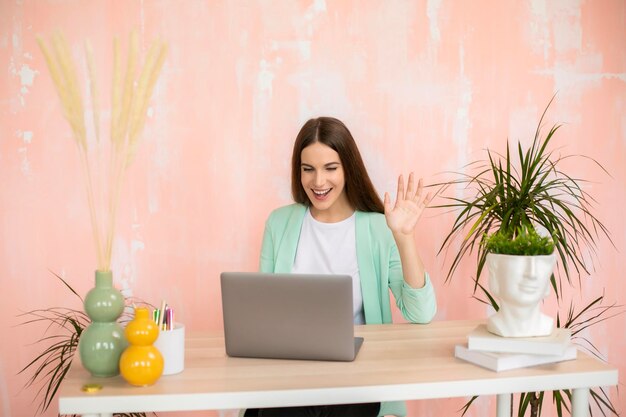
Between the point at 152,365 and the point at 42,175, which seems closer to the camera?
the point at 152,365

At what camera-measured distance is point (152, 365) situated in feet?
5.48

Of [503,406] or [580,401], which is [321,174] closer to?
[503,406]

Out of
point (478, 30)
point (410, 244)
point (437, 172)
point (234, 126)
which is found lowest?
point (410, 244)

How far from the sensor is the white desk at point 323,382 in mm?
1631

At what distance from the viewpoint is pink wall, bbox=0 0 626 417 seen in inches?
124

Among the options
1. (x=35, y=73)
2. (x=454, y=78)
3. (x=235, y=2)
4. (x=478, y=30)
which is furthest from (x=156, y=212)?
(x=478, y=30)

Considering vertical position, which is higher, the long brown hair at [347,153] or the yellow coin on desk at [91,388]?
the long brown hair at [347,153]

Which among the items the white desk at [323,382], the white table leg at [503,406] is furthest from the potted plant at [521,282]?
the white table leg at [503,406]

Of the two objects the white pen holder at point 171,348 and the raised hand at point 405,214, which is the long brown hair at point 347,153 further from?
the white pen holder at point 171,348

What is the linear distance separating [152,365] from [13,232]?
1.79 meters

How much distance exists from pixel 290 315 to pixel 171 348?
334 millimetres

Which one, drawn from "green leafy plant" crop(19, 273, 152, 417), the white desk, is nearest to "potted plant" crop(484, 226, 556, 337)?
the white desk

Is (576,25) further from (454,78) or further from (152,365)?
(152,365)

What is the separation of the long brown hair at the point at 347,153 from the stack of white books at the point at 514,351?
1091 millimetres
